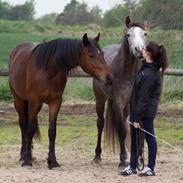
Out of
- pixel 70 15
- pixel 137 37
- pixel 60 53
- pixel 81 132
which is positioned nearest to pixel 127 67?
pixel 137 37

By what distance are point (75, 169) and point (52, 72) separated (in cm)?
142

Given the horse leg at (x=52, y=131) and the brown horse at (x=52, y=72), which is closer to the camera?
the brown horse at (x=52, y=72)

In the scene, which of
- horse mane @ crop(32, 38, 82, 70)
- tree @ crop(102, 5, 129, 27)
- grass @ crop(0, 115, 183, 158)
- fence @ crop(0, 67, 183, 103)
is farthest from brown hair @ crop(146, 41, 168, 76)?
fence @ crop(0, 67, 183, 103)

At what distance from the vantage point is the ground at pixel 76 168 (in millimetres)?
7359

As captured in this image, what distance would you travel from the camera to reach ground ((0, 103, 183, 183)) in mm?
7359

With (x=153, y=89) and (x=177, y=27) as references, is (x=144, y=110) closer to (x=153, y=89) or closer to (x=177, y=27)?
(x=153, y=89)

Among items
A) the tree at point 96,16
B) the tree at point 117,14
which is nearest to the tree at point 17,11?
the tree at point 96,16

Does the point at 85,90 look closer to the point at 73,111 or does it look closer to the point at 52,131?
the point at 73,111

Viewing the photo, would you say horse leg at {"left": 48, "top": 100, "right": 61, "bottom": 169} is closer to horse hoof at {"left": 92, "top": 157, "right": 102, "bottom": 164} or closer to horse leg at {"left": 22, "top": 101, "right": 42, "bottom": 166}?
horse leg at {"left": 22, "top": 101, "right": 42, "bottom": 166}

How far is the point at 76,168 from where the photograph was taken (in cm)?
834

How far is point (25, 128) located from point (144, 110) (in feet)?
8.73

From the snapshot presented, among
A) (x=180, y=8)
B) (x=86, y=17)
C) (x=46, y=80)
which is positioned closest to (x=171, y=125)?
(x=180, y=8)

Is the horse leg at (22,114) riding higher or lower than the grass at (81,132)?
higher

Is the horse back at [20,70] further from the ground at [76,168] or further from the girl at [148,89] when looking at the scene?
the girl at [148,89]
